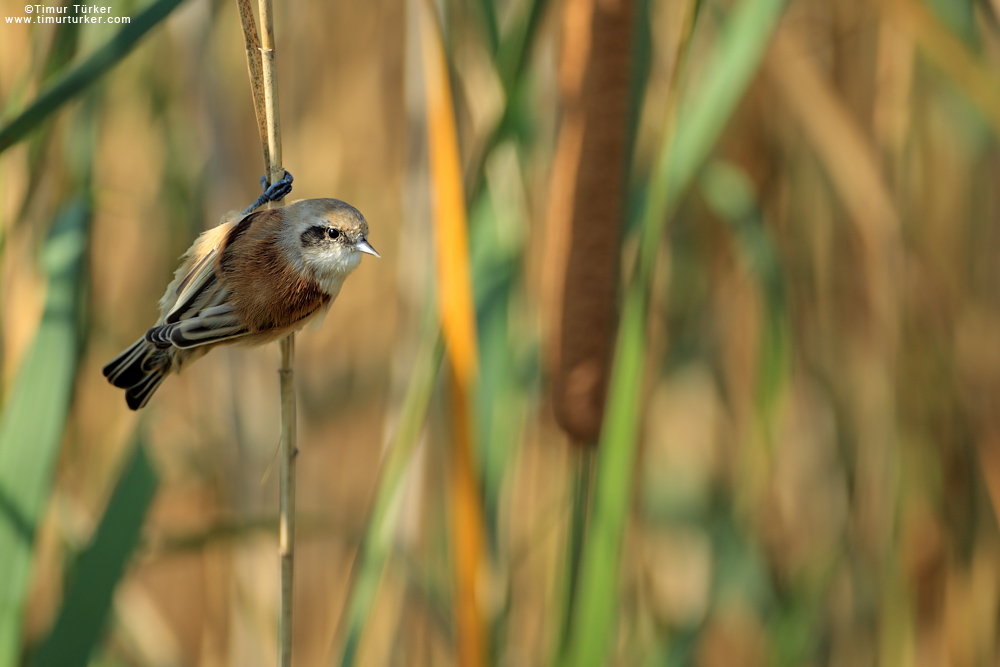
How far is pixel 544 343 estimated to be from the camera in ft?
4.71

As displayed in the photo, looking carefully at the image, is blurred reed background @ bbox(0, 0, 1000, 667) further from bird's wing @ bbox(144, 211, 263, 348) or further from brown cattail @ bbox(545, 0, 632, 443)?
bird's wing @ bbox(144, 211, 263, 348)

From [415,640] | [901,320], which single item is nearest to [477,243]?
[901,320]

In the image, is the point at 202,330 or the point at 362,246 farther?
the point at 362,246

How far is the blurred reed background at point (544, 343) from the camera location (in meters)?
1.00

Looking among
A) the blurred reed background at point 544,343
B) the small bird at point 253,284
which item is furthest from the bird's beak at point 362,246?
the blurred reed background at point 544,343

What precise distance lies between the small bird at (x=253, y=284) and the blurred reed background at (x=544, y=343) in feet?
0.32

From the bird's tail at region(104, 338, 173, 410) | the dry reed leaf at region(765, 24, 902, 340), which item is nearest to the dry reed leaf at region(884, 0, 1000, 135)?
the dry reed leaf at region(765, 24, 902, 340)

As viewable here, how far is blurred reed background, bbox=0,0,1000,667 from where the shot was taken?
3.27ft

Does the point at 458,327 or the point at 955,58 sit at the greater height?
the point at 955,58

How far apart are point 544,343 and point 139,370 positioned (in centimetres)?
67

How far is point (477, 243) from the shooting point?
116 centimetres

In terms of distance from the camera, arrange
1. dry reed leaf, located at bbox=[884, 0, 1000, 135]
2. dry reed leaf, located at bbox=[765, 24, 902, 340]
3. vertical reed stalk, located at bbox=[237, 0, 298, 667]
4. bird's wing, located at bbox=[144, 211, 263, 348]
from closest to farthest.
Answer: vertical reed stalk, located at bbox=[237, 0, 298, 667], bird's wing, located at bbox=[144, 211, 263, 348], dry reed leaf, located at bbox=[884, 0, 1000, 135], dry reed leaf, located at bbox=[765, 24, 902, 340]

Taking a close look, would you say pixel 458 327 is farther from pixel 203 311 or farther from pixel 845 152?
pixel 845 152

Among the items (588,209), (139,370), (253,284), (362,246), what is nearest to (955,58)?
(588,209)
